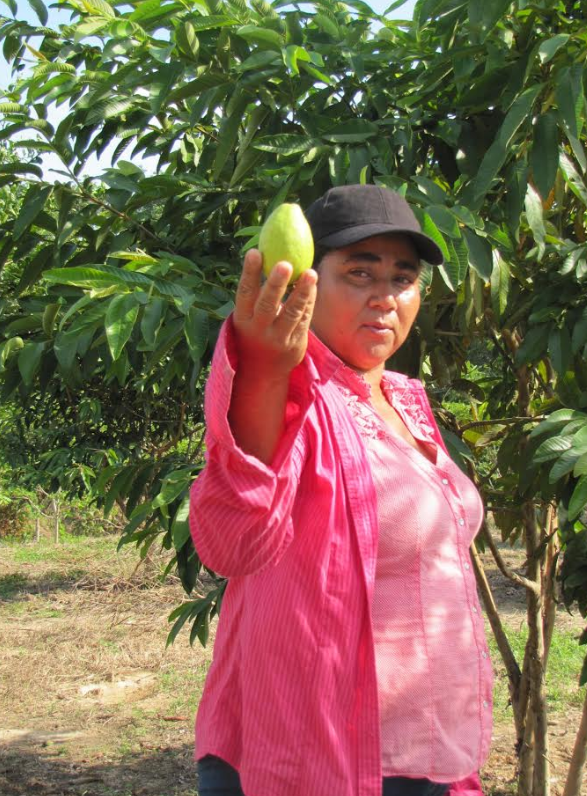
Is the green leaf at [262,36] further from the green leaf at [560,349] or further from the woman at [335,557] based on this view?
the green leaf at [560,349]

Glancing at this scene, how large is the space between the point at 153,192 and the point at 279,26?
509mm

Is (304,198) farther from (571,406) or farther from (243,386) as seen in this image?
(243,386)

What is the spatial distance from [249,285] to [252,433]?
0.19 meters

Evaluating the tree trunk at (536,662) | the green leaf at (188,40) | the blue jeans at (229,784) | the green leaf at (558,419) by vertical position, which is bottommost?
the tree trunk at (536,662)

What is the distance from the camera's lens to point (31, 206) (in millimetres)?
2023

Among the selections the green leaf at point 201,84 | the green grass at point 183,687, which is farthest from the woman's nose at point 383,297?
the green grass at point 183,687

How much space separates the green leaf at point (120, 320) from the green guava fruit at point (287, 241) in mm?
531

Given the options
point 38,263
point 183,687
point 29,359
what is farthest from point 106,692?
point 29,359

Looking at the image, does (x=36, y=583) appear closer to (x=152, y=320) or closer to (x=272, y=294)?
(x=152, y=320)

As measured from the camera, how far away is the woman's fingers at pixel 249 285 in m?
0.86

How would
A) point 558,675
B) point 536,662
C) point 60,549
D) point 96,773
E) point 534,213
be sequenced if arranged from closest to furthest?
point 534,213 → point 536,662 → point 96,773 → point 558,675 → point 60,549

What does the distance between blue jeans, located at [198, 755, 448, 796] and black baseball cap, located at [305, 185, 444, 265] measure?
73cm

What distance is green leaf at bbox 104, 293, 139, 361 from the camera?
1.56m

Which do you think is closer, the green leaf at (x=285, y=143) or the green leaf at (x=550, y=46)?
the green leaf at (x=550, y=46)
